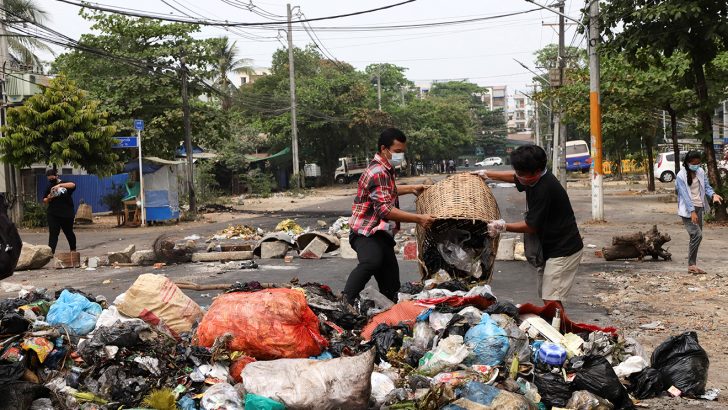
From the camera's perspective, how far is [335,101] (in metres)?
52.3

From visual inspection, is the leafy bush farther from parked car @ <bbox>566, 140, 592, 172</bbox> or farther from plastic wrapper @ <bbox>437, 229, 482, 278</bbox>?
parked car @ <bbox>566, 140, 592, 172</bbox>

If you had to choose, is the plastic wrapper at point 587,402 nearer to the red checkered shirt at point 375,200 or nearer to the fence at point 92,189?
the red checkered shirt at point 375,200

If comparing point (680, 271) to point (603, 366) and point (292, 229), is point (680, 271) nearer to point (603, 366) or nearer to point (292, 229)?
point (603, 366)

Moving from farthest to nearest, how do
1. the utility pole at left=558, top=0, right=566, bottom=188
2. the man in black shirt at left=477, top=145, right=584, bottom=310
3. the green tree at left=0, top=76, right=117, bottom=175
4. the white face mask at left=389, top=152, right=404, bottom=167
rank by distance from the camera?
the utility pole at left=558, top=0, right=566, bottom=188 < the green tree at left=0, top=76, right=117, bottom=175 < the white face mask at left=389, top=152, right=404, bottom=167 < the man in black shirt at left=477, top=145, right=584, bottom=310

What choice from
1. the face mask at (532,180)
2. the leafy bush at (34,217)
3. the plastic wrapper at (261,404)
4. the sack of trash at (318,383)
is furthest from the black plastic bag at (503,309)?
the leafy bush at (34,217)

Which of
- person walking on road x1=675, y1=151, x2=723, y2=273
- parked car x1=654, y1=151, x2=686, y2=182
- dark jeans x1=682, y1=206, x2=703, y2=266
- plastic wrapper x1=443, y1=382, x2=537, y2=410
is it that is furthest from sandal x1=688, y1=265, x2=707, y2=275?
parked car x1=654, y1=151, x2=686, y2=182

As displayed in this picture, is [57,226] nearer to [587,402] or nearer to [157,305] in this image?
[157,305]

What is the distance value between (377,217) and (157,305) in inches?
77.2

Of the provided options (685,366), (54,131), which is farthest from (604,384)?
(54,131)

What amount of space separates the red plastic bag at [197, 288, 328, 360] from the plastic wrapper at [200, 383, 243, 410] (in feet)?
1.72

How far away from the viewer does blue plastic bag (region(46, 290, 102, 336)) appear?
19.5 feet

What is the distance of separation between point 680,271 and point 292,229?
866 cm

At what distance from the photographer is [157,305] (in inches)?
240

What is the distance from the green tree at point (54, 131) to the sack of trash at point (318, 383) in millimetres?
17158
